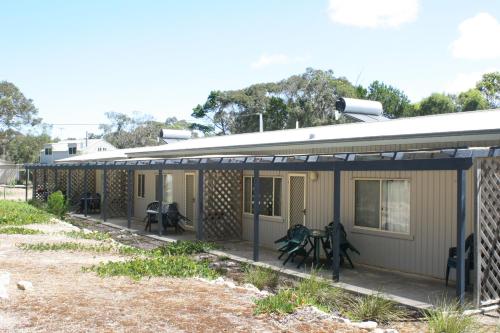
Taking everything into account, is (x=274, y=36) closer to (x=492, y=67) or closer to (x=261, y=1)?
(x=261, y=1)

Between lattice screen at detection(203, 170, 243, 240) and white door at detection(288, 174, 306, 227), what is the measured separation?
2.38 meters

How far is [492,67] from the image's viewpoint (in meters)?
47.3

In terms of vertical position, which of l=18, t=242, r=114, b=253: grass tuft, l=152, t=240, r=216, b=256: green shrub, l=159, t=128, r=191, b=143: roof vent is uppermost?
l=159, t=128, r=191, b=143: roof vent

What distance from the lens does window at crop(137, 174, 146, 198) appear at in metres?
19.8

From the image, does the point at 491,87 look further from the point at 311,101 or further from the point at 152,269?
the point at 152,269

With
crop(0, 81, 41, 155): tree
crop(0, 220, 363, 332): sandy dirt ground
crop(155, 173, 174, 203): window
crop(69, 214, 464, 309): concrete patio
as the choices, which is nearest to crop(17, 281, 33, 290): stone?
crop(0, 220, 363, 332): sandy dirt ground

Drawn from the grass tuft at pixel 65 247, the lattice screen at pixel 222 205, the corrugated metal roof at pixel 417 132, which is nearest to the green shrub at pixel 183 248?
the lattice screen at pixel 222 205

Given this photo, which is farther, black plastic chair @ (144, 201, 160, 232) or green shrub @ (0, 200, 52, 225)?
green shrub @ (0, 200, 52, 225)

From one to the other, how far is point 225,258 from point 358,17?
66.0 ft

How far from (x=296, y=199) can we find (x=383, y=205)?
104 inches

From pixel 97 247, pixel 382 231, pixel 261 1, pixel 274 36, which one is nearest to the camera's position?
pixel 382 231

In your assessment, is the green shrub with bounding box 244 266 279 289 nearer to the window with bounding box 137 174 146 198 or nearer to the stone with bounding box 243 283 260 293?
the stone with bounding box 243 283 260 293

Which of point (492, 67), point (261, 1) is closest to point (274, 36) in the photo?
point (261, 1)

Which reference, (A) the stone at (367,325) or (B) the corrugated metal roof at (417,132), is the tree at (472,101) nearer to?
(B) the corrugated metal roof at (417,132)
